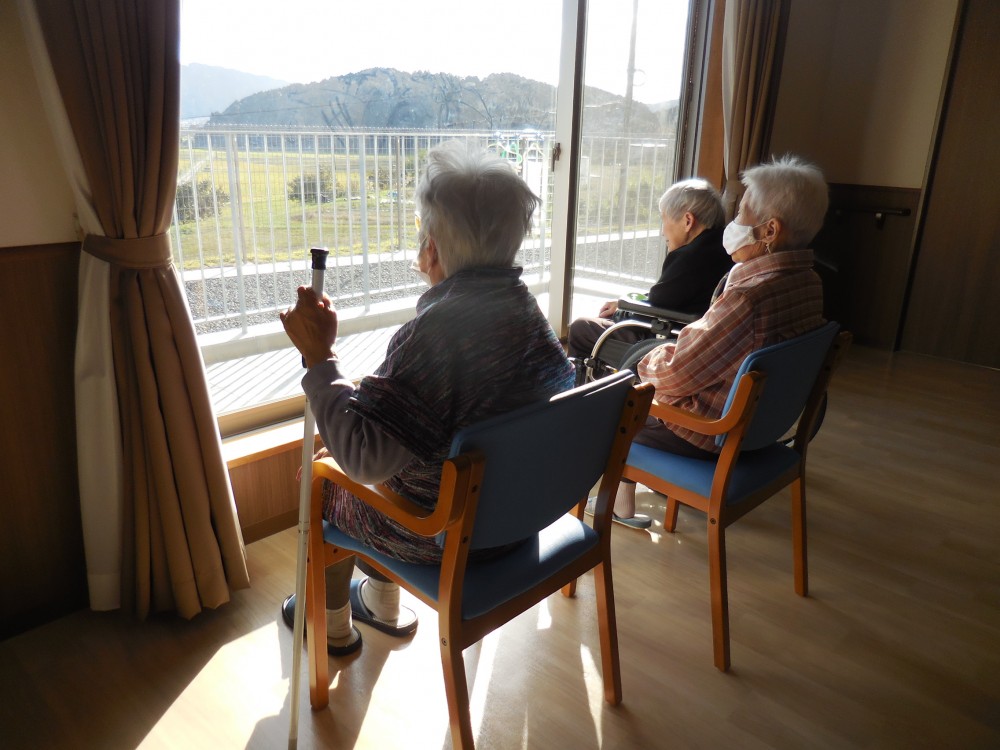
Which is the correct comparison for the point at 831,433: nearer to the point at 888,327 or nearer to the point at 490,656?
the point at 888,327

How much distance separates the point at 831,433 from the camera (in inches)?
126

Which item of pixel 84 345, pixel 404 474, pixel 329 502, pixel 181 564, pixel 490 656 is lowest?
pixel 490 656

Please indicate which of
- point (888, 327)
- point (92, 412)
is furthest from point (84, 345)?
point (888, 327)

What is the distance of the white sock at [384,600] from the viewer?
1.86 metres

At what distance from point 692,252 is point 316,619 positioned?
184 centimetres

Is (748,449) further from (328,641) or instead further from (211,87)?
(211,87)

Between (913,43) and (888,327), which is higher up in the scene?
(913,43)

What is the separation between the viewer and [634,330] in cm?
274

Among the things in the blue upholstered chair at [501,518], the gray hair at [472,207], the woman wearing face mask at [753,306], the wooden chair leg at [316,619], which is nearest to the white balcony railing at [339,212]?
the woman wearing face mask at [753,306]

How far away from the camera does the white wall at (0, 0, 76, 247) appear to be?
60.1 inches

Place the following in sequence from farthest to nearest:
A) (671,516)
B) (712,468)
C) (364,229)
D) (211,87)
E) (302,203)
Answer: (364,229) → (302,203) → (211,87) → (671,516) → (712,468)

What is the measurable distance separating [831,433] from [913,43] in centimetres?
254

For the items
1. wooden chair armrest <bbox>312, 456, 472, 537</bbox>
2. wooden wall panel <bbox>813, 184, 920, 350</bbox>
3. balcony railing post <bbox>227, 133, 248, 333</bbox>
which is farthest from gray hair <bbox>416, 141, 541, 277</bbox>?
wooden wall panel <bbox>813, 184, 920, 350</bbox>

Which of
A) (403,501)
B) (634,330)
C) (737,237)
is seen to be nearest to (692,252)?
(634,330)
